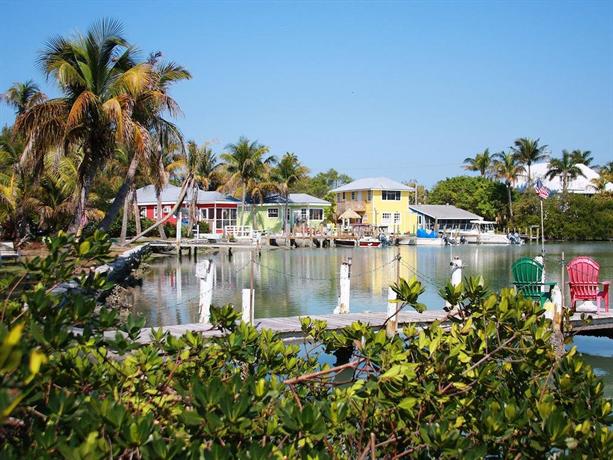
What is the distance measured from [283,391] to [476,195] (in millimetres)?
79021

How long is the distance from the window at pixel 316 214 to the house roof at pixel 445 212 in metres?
12.2

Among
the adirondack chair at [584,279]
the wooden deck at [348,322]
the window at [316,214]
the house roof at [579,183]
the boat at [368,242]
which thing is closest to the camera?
the wooden deck at [348,322]

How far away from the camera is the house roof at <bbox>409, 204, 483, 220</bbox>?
74.8 meters

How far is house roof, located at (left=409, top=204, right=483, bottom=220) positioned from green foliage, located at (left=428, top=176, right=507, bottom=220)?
3.08 m

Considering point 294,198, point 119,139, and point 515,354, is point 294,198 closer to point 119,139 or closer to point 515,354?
point 119,139

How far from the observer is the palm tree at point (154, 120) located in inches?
893

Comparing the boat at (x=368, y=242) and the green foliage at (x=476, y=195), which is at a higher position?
the green foliage at (x=476, y=195)

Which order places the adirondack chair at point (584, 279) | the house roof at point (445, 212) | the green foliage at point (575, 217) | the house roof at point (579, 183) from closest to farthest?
the adirondack chair at point (584, 279) < the green foliage at point (575, 217) < the house roof at point (445, 212) < the house roof at point (579, 183)

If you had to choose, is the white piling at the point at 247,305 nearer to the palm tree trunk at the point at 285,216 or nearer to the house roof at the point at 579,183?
the palm tree trunk at the point at 285,216

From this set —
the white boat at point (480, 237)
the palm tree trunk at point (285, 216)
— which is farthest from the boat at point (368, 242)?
the white boat at point (480, 237)

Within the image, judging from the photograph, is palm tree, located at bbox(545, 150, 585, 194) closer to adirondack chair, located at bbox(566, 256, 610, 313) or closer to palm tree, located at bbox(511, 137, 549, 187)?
palm tree, located at bbox(511, 137, 549, 187)

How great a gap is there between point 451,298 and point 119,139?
18.1 m

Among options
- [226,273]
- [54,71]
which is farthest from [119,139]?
[226,273]

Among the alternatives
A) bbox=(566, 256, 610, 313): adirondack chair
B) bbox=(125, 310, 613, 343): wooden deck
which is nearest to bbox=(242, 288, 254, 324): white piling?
bbox=(125, 310, 613, 343): wooden deck
